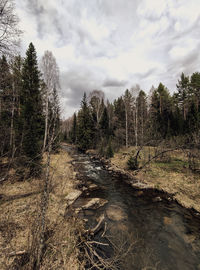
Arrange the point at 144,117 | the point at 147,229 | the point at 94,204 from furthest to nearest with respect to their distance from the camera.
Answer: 1. the point at 144,117
2. the point at 94,204
3. the point at 147,229

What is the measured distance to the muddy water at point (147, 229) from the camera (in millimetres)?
4074

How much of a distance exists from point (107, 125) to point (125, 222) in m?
27.2

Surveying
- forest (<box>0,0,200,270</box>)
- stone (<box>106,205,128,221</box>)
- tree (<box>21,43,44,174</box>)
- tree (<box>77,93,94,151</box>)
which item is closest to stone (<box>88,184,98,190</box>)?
forest (<box>0,0,200,270</box>)

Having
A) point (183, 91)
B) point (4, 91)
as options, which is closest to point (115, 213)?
point (4, 91)

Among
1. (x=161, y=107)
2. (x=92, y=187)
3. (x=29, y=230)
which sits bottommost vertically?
(x=92, y=187)

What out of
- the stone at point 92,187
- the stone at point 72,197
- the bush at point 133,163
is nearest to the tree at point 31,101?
the stone at point 72,197

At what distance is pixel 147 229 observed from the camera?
557 centimetres

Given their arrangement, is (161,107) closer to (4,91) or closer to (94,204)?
(94,204)

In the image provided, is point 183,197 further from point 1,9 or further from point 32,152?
point 1,9

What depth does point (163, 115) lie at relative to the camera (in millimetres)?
29938

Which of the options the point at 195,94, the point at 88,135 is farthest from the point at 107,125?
the point at 195,94

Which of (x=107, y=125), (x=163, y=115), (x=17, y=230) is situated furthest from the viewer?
(x=107, y=125)

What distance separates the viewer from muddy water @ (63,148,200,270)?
160 inches

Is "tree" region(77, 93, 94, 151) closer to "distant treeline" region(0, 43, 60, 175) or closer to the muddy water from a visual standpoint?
"distant treeline" region(0, 43, 60, 175)
